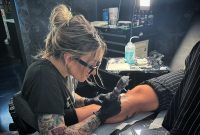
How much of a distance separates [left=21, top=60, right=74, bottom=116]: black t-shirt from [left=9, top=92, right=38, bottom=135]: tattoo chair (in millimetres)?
29

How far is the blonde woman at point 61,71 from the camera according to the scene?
3.51 ft

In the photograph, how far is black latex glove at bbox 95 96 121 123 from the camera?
1.28 m

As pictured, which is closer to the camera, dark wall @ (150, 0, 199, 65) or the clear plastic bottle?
dark wall @ (150, 0, 199, 65)

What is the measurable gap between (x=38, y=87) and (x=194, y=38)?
1465mm

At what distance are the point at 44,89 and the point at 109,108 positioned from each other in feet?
1.38

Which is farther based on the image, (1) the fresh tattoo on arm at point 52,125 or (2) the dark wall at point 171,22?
(2) the dark wall at point 171,22

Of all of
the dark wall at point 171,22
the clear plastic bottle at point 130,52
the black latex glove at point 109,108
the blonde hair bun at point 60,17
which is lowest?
the black latex glove at point 109,108

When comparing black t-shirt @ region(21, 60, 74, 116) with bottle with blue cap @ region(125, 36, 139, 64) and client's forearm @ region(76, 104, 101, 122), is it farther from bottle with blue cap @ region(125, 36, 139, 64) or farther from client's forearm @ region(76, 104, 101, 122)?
bottle with blue cap @ region(125, 36, 139, 64)

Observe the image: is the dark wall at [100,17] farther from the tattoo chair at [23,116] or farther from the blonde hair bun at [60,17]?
the tattoo chair at [23,116]

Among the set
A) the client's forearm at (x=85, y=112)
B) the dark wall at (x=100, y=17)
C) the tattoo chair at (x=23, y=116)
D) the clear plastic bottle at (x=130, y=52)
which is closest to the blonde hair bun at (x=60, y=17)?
the tattoo chair at (x=23, y=116)

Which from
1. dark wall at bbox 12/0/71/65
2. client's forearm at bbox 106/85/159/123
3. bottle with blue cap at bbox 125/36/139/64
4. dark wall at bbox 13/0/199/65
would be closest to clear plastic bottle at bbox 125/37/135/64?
bottle with blue cap at bbox 125/36/139/64

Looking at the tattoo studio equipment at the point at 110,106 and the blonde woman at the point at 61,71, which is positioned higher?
the blonde woman at the point at 61,71

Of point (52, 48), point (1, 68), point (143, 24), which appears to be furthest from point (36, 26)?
point (1, 68)

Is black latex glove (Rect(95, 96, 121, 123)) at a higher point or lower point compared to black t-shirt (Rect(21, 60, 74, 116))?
lower
